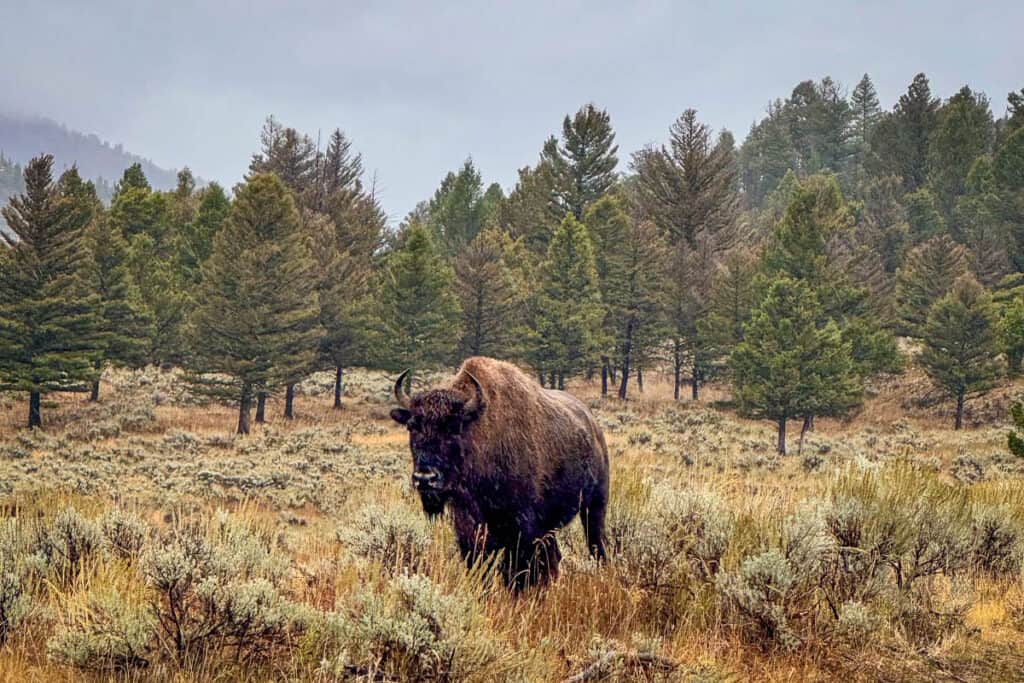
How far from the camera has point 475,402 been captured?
5227 millimetres

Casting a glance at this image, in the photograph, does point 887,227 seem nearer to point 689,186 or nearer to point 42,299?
point 689,186

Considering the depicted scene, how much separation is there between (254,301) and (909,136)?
59.3 meters

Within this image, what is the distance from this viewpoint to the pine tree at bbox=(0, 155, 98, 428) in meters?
30.5

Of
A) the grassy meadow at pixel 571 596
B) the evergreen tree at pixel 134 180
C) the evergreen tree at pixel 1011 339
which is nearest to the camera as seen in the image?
the grassy meadow at pixel 571 596

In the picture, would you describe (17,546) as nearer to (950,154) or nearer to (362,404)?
(362,404)

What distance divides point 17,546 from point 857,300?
4160 cm

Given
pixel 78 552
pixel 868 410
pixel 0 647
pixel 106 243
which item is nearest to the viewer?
pixel 0 647

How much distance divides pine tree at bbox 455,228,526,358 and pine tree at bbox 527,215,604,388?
1.57m

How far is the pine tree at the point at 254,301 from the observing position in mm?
32312

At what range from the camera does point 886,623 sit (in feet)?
13.4

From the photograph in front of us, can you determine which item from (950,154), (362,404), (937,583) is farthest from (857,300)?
(937,583)

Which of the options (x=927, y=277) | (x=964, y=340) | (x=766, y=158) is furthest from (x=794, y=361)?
(x=766, y=158)

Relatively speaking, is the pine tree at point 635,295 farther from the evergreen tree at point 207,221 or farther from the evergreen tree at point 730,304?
the evergreen tree at point 207,221

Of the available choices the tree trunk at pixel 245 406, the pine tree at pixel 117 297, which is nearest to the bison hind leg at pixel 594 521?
the tree trunk at pixel 245 406
